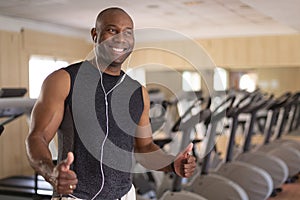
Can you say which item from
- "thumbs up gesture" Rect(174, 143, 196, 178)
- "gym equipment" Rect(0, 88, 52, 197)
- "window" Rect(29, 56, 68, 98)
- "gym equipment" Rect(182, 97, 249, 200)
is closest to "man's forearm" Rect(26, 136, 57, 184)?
"thumbs up gesture" Rect(174, 143, 196, 178)

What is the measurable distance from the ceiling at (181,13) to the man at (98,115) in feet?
8.50

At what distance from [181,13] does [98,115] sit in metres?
4.16

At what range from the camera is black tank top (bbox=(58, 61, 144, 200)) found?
57.8 inches

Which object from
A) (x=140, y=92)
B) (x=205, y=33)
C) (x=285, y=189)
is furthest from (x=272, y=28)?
(x=140, y=92)

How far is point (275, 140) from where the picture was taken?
6.23m

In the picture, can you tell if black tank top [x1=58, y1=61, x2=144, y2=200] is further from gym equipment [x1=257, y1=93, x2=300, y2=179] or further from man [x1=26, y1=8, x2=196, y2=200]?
gym equipment [x1=257, y1=93, x2=300, y2=179]

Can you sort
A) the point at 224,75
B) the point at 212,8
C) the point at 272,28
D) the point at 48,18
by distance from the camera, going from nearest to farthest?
the point at 212,8 → the point at 48,18 → the point at 272,28 → the point at 224,75

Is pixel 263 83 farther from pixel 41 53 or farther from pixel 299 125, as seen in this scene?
pixel 41 53

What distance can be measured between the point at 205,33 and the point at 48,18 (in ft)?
9.31

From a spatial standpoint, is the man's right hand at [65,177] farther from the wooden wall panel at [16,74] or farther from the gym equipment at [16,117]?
the wooden wall panel at [16,74]

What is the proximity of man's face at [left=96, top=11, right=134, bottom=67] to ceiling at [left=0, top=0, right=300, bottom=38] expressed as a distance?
2.57 meters

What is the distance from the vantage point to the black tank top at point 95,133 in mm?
1469

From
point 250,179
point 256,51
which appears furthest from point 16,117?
point 256,51

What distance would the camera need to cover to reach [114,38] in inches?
58.9
